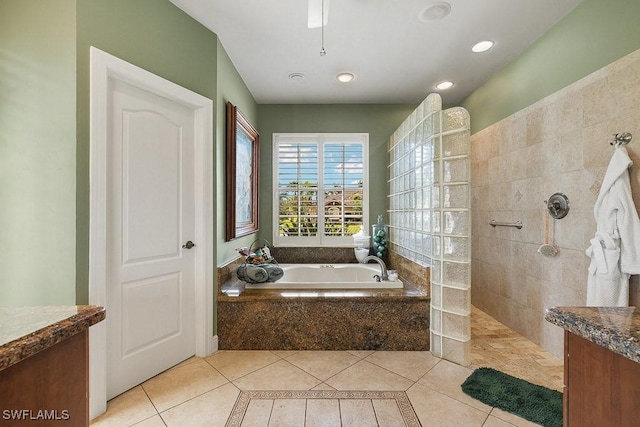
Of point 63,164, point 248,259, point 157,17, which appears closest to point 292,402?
point 248,259

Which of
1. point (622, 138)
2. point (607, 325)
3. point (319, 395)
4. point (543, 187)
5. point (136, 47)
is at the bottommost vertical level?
point (319, 395)

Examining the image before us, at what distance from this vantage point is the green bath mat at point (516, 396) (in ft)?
5.14

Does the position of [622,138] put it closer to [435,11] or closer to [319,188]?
[435,11]

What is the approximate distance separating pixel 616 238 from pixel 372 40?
217 cm

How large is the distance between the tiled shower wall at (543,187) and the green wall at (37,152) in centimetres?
316

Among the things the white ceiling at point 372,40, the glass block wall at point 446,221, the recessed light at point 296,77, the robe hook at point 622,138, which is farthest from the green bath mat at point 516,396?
the recessed light at point 296,77

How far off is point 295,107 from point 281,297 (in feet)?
8.24

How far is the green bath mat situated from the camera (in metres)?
1.57

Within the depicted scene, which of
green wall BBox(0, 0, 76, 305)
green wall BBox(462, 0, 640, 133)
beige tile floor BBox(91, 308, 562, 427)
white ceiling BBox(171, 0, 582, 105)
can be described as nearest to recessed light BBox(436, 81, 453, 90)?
white ceiling BBox(171, 0, 582, 105)

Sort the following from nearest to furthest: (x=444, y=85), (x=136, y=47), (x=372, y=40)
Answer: (x=136, y=47)
(x=372, y=40)
(x=444, y=85)

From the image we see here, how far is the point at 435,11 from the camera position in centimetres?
198

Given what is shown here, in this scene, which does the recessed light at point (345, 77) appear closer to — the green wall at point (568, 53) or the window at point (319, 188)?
the window at point (319, 188)

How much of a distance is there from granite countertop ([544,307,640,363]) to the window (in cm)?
285

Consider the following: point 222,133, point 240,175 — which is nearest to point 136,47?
point 222,133
